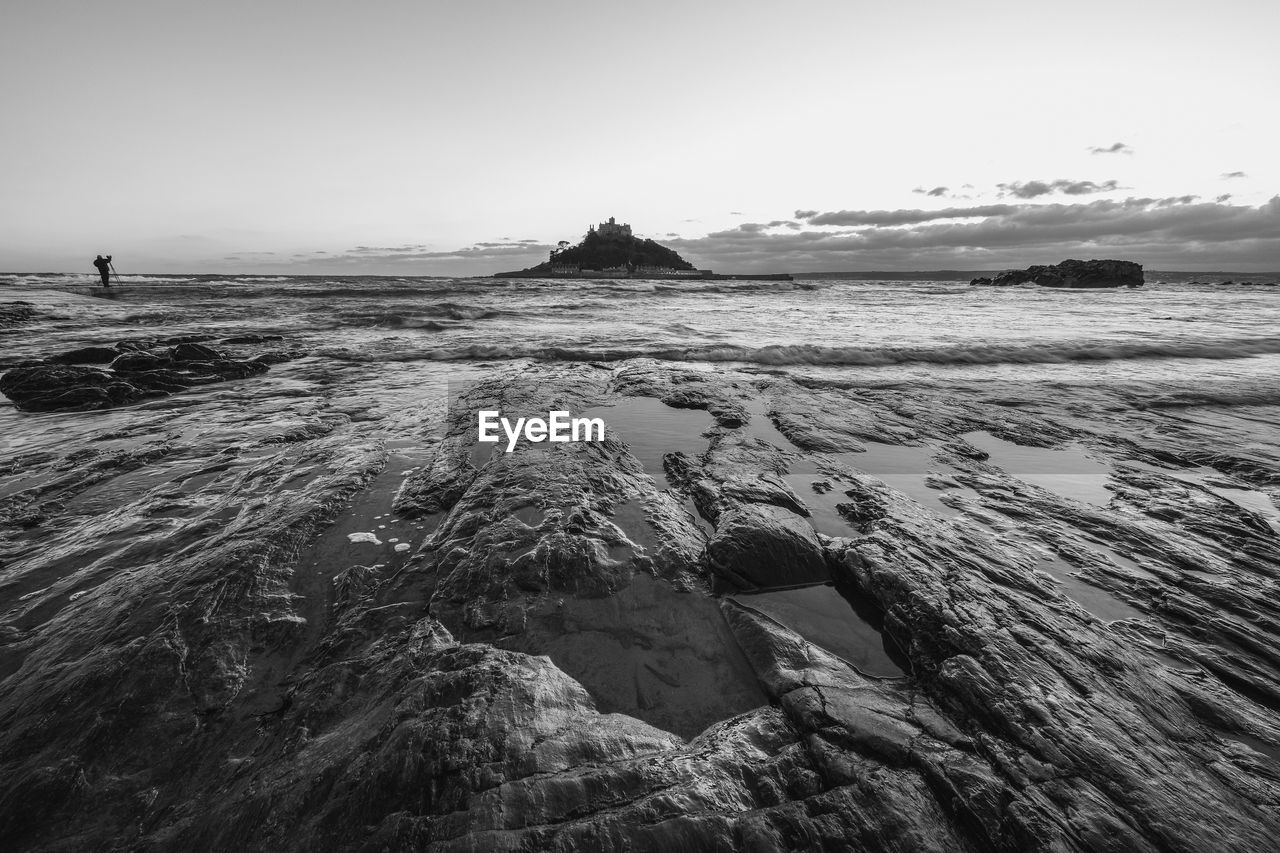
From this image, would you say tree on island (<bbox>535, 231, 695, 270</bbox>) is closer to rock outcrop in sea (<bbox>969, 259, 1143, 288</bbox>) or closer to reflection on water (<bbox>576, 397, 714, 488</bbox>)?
rock outcrop in sea (<bbox>969, 259, 1143, 288</bbox>)

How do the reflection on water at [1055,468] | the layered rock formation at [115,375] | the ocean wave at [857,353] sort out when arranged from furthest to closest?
the ocean wave at [857,353], the layered rock formation at [115,375], the reflection on water at [1055,468]

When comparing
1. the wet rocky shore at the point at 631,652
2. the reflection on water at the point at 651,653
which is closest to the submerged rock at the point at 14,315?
the wet rocky shore at the point at 631,652

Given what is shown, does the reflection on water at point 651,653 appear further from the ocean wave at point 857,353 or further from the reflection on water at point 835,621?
the ocean wave at point 857,353

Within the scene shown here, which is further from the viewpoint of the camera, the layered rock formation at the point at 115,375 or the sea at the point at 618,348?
the sea at the point at 618,348

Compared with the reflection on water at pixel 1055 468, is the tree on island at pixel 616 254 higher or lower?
higher

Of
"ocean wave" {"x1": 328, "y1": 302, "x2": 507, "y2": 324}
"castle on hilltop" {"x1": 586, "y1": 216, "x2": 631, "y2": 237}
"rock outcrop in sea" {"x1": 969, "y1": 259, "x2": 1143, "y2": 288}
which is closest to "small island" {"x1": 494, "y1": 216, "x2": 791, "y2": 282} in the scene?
"castle on hilltop" {"x1": 586, "y1": 216, "x2": 631, "y2": 237}

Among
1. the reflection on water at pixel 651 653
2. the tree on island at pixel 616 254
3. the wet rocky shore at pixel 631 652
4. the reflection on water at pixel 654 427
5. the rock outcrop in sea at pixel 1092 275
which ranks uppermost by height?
the tree on island at pixel 616 254

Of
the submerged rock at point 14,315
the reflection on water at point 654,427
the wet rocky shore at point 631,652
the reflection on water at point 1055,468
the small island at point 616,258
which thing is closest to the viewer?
the wet rocky shore at point 631,652
